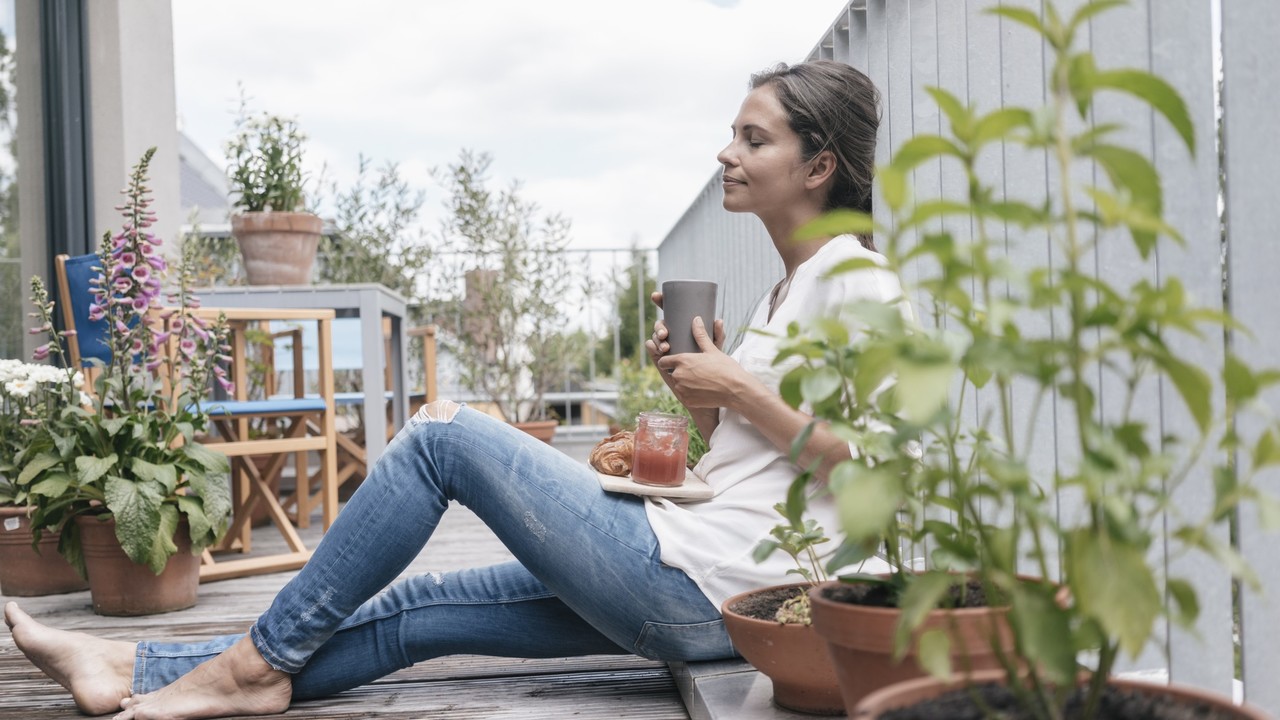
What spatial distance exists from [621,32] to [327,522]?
14893 mm

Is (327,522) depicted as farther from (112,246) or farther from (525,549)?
(525,549)

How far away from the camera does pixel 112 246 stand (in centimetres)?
254

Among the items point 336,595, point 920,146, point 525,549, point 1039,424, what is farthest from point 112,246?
point 920,146

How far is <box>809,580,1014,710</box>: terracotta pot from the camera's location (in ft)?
2.56

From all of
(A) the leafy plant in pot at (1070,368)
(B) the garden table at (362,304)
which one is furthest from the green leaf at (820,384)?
(B) the garden table at (362,304)

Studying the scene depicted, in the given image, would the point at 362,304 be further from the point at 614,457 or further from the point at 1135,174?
the point at 1135,174

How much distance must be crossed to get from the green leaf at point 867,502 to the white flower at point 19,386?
253 centimetres

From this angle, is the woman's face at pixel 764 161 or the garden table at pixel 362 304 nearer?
the woman's face at pixel 764 161

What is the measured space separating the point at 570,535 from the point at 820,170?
710 mm

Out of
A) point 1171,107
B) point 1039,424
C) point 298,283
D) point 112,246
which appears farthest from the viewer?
point 298,283

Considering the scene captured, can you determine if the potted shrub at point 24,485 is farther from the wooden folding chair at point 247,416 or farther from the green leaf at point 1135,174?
the green leaf at point 1135,174

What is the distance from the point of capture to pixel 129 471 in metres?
2.45

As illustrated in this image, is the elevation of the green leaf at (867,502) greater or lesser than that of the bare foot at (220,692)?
greater

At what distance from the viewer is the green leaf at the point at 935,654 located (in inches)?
24.0
